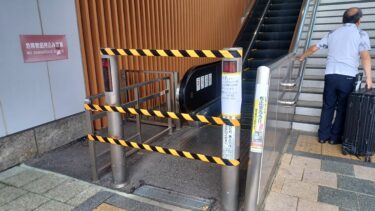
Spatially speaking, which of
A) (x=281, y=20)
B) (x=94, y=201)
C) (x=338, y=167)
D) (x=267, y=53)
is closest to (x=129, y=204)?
(x=94, y=201)

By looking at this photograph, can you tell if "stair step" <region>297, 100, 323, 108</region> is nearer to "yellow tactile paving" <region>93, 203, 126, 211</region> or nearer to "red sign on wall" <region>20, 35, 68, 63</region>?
"yellow tactile paving" <region>93, 203, 126, 211</region>

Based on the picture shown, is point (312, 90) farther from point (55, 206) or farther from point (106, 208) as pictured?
point (55, 206)

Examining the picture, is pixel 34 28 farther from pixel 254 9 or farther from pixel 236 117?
pixel 254 9

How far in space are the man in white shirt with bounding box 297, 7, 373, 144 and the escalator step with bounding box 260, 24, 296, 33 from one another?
3.35m

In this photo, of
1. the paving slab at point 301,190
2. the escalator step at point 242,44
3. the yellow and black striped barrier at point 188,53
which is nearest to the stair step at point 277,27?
the escalator step at point 242,44

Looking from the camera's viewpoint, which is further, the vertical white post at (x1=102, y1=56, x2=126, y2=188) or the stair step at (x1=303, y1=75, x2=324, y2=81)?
the stair step at (x1=303, y1=75, x2=324, y2=81)

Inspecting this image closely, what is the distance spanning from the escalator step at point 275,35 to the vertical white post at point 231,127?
529 centimetres

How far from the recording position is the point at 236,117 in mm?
2105

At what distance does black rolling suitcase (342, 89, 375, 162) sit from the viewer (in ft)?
10.3

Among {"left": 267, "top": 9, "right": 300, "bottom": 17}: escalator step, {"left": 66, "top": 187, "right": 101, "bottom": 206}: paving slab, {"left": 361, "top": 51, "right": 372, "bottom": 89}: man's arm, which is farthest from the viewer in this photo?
{"left": 267, "top": 9, "right": 300, "bottom": 17}: escalator step

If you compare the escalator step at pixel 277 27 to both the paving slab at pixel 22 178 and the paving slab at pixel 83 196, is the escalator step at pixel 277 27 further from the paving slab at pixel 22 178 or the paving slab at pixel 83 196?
the paving slab at pixel 22 178

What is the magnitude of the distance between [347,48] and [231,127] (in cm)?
238

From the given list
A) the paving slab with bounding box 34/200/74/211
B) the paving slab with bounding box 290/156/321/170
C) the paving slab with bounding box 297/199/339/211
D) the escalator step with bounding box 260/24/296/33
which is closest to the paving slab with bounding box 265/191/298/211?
the paving slab with bounding box 297/199/339/211

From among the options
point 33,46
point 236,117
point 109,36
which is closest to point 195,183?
point 236,117
